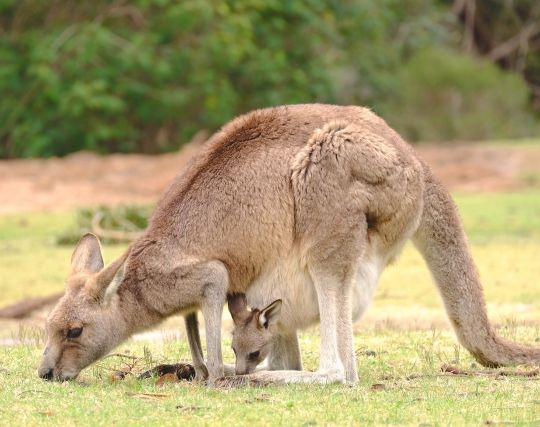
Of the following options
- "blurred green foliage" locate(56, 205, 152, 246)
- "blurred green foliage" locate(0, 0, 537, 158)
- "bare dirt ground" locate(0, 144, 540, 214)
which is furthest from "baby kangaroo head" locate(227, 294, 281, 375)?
"blurred green foliage" locate(0, 0, 537, 158)

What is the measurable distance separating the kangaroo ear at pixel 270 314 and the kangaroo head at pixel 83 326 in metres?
0.69

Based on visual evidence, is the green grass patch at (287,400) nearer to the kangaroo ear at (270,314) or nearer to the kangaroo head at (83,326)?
the kangaroo head at (83,326)

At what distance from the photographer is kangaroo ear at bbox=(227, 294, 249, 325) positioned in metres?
6.38

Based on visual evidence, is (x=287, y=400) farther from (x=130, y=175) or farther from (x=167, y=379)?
(x=130, y=175)

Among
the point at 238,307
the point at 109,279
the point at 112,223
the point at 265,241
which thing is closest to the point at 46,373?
the point at 109,279

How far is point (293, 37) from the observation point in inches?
1024

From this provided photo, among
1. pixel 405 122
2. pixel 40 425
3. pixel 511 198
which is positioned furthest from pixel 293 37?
pixel 40 425

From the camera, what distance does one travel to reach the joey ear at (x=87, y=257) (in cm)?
649

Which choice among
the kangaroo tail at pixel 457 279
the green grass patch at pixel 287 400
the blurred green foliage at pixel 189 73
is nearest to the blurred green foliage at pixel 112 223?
the green grass patch at pixel 287 400

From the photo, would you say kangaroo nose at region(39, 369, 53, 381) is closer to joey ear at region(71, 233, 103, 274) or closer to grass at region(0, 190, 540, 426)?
grass at region(0, 190, 540, 426)

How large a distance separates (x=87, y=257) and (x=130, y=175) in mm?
14315

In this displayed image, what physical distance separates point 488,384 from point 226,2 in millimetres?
18502

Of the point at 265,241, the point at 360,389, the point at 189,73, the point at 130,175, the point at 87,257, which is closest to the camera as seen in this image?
the point at 360,389

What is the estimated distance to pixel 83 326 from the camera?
6.21 meters
